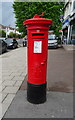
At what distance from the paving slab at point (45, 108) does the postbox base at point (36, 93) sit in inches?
3.8

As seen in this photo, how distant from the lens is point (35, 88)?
2.96m

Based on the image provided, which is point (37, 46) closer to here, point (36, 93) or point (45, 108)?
point (36, 93)

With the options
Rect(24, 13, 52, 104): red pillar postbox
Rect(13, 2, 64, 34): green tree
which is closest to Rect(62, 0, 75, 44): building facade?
Rect(13, 2, 64, 34): green tree

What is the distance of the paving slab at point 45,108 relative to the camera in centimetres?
261

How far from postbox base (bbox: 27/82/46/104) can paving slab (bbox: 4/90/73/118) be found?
0.32ft

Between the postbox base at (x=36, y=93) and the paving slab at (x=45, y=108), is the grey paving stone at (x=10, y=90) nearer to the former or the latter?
the paving slab at (x=45, y=108)

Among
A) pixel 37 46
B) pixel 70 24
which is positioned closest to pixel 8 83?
pixel 37 46

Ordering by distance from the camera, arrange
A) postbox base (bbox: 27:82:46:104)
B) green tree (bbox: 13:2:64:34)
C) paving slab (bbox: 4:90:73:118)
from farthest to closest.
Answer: green tree (bbox: 13:2:64:34)
postbox base (bbox: 27:82:46:104)
paving slab (bbox: 4:90:73:118)

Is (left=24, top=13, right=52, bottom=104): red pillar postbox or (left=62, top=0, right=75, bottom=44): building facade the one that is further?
(left=62, top=0, right=75, bottom=44): building facade

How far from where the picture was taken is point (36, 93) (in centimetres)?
298

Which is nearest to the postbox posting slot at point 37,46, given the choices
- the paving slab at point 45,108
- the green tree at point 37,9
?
the paving slab at point 45,108

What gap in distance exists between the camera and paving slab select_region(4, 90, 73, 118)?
8.56ft

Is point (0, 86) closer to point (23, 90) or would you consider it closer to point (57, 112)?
point (23, 90)

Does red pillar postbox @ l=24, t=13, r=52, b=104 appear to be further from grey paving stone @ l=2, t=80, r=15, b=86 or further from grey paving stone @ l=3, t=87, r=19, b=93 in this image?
grey paving stone @ l=2, t=80, r=15, b=86
